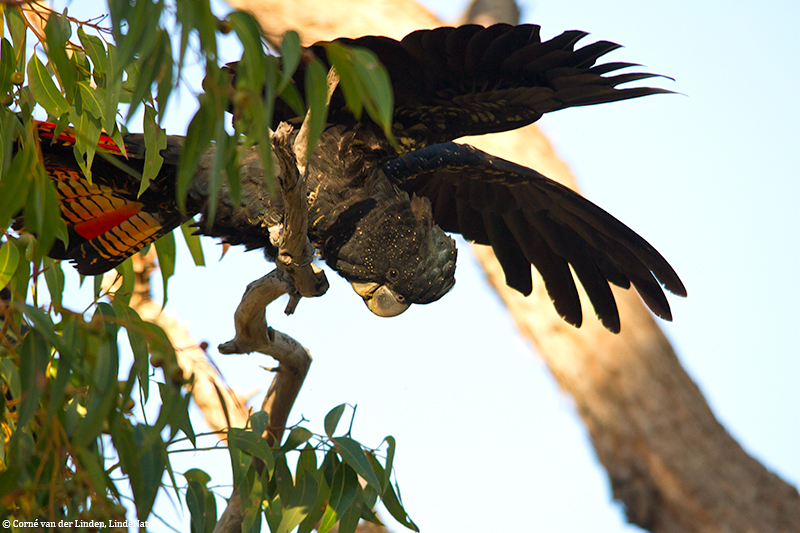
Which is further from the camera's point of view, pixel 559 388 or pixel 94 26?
pixel 559 388

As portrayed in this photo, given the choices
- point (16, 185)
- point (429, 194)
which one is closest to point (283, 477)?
point (16, 185)

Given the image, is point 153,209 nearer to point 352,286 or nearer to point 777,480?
point 352,286

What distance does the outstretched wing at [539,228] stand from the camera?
1.91 meters

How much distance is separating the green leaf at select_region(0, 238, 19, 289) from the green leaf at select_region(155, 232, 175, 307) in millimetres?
793

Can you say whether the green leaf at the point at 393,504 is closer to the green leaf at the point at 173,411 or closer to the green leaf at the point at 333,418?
the green leaf at the point at 333,418

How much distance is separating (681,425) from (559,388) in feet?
1.85

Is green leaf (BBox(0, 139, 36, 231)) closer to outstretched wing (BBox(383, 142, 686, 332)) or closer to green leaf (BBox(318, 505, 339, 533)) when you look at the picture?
green leaf (BBox(318, 505, 339, 533))

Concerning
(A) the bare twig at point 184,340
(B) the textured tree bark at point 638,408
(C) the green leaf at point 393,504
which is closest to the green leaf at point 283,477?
(C) the green leaf at point 393,504

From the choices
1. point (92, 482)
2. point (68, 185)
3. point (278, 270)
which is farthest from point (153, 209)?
point (92, 482)

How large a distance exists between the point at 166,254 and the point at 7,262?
858 millimetres

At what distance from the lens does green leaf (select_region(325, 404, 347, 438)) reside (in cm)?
128

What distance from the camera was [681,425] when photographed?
3172 millimetres

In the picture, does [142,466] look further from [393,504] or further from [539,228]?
[539,228]

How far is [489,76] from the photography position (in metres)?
1.41
